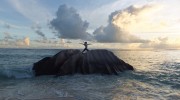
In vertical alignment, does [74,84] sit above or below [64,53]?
below

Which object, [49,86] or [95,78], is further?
[95,78]

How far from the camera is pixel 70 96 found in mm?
16547

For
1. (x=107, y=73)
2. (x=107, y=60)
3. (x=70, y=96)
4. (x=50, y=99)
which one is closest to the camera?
(x=50, y=99)

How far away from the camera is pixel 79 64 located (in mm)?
29125

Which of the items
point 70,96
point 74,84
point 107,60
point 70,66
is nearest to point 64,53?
point 70,66

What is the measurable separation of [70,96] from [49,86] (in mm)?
4777

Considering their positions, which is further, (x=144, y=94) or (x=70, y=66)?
(x=70, y=66)

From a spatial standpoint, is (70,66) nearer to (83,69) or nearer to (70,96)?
(83,69)

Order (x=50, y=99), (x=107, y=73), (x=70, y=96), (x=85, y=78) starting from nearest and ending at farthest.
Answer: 1. (x=50, y=99)
2. (x=70, y=96)
3. (x=85, y=78)
4. (x=107, y=73)

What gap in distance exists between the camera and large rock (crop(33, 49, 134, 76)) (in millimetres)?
28250

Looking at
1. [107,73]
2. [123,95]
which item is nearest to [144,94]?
[123,95]

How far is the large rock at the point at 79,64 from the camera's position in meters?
28.2

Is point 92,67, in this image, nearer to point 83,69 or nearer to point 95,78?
point 83,69

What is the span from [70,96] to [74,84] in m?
5.31
